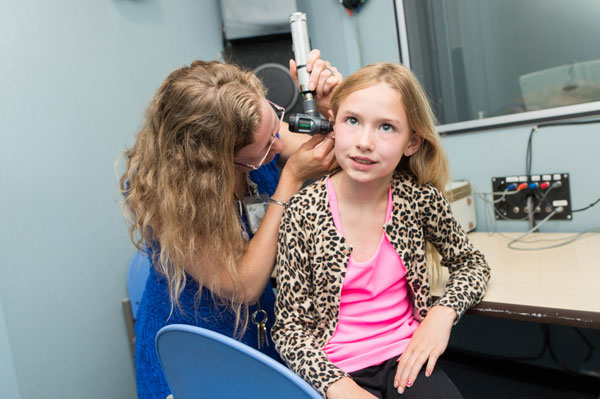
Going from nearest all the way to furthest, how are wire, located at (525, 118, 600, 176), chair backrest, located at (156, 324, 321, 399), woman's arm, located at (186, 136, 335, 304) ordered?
chair backrest, located at (156, 324, 321, 399) → woman's arm, located at (186, 136, 335, 304) → wire, located at (525, 118, 600, 176)

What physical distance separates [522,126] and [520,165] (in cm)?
14

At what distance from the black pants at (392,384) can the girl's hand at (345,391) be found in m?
0.08

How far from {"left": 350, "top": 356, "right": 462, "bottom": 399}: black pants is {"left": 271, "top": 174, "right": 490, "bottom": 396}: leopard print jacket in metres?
0.11

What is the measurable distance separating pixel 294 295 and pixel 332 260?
0.35 ft

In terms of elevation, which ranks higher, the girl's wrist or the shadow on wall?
the shadow on wall

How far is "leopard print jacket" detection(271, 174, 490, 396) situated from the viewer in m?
0.91

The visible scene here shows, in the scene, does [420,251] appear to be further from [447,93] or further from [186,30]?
[186,30]

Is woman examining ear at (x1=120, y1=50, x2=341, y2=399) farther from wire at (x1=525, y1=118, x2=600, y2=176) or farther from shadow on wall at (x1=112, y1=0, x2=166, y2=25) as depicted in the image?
shadow on wall at (x1=112, y1=0, x2=166, y2=25)

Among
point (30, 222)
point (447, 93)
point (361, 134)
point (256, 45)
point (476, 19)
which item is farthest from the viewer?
point (256, 45)

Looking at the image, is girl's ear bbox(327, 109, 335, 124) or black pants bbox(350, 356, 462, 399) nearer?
black pants bbox(350, 356, 462, 399)

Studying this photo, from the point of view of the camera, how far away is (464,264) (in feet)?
3.29

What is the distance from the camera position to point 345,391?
2.54ft

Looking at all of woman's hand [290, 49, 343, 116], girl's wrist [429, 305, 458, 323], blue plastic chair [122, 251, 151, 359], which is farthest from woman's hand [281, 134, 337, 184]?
blue plastic chair [122, 251, 151, 359]

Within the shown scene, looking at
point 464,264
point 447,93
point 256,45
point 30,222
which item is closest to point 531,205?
point 447,93
